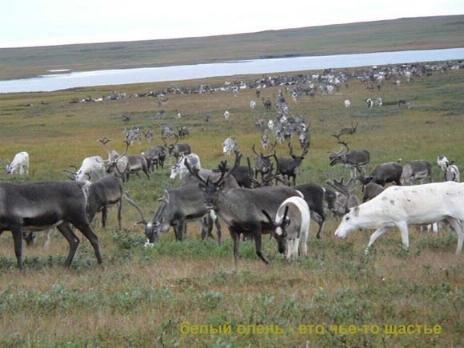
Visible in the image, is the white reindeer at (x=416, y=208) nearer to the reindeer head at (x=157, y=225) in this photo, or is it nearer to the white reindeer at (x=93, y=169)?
the reindeer head at (x=157, y=225)

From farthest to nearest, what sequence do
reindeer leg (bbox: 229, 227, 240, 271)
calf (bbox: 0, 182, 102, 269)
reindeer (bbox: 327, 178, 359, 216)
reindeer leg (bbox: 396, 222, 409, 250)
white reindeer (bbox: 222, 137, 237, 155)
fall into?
white reindeer (bbox: 222, 137, 237, 155)
reindeer (bbox: 327, 178, 359, 216)
reindeer leg (bbox: 396, 222, 409, 250)
reindeer leg (bbox: 229, 227, 240, 271)
calf (bbox: 0, 182, 102, 269)

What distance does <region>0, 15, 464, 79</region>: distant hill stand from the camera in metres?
152

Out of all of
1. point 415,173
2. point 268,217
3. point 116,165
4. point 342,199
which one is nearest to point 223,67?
point 116,165

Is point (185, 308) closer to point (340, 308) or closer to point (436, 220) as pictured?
point (340, 308)

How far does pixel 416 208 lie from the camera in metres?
12.2

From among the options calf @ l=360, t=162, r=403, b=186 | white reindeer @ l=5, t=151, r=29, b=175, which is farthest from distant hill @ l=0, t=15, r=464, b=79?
calf @ l=360, t=162, r=403, b=186

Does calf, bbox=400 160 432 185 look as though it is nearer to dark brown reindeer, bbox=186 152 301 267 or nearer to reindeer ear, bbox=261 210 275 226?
dark brown reindeer, bbox=186 152 301 267

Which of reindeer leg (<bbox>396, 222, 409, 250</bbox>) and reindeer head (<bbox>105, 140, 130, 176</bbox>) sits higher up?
reindeer leg (<bbox>396, 222, 409, 250</bbox>)

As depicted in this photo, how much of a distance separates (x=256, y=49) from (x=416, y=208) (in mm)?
167837

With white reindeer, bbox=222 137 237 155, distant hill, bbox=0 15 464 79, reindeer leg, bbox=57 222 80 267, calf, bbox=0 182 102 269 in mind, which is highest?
distant hill, bbox=0 15 464 79

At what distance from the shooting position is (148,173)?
87.2 ft

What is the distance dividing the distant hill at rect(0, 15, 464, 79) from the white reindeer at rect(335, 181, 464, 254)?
128328 millimetres

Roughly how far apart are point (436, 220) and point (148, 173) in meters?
15.8

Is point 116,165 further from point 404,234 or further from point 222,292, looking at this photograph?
point 222,292
